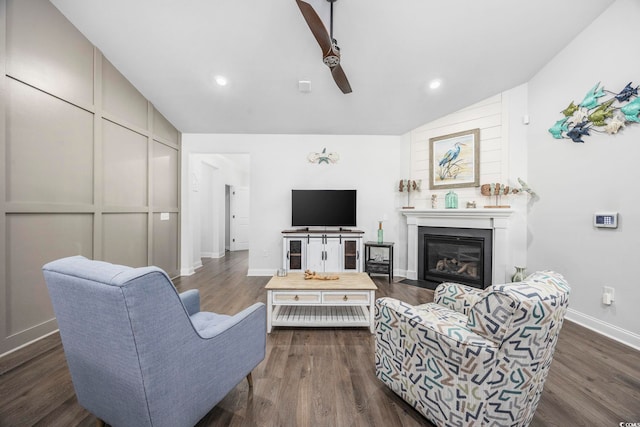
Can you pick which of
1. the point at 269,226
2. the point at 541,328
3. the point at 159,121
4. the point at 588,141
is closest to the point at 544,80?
the point at 588,141

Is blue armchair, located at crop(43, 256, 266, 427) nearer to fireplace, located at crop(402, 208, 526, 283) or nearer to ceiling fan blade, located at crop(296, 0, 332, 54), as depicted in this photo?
ceiling fan blade, located at crop(296, 0, 332, 54)

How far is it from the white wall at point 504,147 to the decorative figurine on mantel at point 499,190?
7cm

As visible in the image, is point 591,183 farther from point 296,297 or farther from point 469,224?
point 296,297

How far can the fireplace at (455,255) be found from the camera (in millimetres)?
3285

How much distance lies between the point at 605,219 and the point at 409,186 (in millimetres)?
2223

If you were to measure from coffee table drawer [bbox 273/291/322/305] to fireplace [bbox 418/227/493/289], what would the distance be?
7.38 ft

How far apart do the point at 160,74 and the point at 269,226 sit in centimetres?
268

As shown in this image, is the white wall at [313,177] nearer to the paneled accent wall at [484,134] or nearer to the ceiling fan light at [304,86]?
the paneled accent wall at [484,134]

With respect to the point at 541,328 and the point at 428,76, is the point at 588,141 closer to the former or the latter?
the point at 428,76

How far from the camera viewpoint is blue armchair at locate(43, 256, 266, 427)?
829 millimetres

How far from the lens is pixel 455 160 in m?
3.56

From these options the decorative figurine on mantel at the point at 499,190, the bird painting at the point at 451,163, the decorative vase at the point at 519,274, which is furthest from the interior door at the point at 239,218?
the decorative vase at the point at 519,274

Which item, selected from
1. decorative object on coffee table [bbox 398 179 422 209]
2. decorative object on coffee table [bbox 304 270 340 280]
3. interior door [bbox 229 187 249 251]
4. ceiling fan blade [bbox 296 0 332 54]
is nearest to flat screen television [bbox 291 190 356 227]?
decorative object on coffee table [bbox 398 179 422 209]

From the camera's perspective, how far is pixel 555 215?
2711 mm
